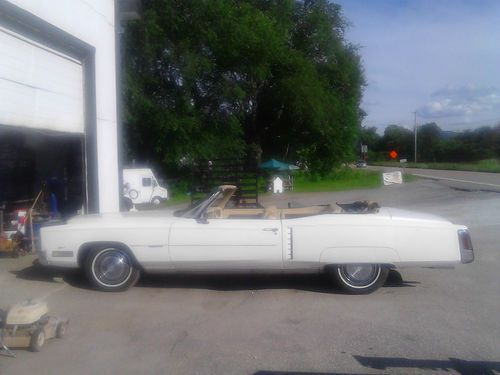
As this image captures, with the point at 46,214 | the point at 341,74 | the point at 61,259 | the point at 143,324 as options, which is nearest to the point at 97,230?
the point at 61,259

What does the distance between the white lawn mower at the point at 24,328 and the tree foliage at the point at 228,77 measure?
23970 millimetres

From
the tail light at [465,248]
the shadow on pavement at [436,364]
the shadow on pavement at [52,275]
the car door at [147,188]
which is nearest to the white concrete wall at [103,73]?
the shadow on pavement at [52,275]

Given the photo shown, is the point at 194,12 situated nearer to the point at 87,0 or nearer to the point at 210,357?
the point at 87,0

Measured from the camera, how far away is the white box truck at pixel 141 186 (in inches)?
914

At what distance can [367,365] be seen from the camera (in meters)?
4.35

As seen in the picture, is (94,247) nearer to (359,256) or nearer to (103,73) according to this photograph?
(359,256)

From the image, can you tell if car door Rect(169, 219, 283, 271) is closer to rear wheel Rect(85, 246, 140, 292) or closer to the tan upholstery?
the tan upholstery

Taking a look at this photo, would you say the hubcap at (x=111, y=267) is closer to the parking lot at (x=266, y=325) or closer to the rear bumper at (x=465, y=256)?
the parking lot at (x=266, y=325)

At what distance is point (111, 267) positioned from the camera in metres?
6.67

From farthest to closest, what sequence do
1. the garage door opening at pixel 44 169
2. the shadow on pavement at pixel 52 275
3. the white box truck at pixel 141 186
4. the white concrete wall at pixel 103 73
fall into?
the white box truck at pixel 141 186, the garage door opening at pixel 44 169, the white concrete wall at pixel 103 73, the shadow on pavement at pixel 52 275

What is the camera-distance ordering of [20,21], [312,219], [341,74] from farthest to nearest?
[341,74] < [20,21] < [312,219]

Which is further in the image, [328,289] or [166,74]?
[166,74]

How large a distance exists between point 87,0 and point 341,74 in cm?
3001

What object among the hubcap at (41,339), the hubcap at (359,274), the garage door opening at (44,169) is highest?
the garage door opening at (44,169)
